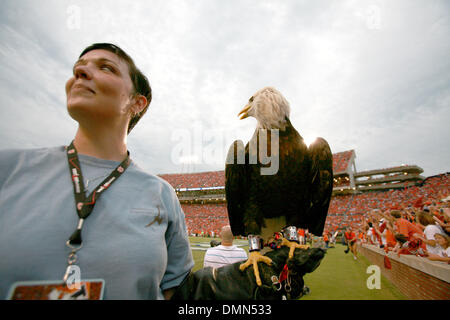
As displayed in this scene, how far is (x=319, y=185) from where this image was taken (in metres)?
2.17

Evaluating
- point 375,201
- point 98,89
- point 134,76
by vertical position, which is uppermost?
point 134,76

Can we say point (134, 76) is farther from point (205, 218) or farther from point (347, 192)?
point (347, 192)

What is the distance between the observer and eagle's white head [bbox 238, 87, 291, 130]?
227 centimetres

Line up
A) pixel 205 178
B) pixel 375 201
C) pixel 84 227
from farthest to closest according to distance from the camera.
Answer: pixel 205 178
pixel 375 201
pixel 84 227

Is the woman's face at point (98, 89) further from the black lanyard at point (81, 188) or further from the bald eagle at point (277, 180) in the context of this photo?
the bald eagle at point (277, 180)

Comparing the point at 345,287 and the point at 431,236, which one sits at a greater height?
the point at 431,236

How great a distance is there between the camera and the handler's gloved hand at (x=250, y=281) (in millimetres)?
1255

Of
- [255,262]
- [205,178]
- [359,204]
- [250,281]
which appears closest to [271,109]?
[255,262]

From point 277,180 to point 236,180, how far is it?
43 cm

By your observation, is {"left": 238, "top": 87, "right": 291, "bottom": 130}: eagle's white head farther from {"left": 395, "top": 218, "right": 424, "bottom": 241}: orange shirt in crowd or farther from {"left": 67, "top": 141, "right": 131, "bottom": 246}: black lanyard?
{"left": 395, "top": 218, "right": 424, "bottom": 241}: orange shirt in crowd

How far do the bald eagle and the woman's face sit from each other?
4.27 ft

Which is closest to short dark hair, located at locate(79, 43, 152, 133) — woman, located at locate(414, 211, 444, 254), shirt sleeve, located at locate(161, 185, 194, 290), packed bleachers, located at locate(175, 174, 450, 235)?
shirt sleeve, located at locate(161, 185, 194, 290)

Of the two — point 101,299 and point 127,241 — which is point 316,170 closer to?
point 127,241
